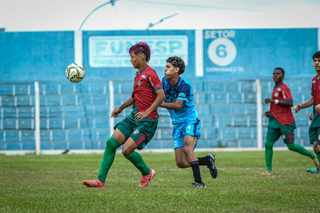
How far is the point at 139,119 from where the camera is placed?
6508 millimetres

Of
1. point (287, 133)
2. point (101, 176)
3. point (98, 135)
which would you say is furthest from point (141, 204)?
point (98, 135)

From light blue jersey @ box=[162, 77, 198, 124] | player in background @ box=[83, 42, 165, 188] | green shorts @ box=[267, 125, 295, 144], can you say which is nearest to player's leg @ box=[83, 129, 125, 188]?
player in background @ box=[83, 42, 165, 188]

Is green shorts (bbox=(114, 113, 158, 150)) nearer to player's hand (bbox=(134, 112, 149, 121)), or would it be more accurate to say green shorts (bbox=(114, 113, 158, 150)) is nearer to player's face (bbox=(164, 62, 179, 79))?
player's hand (bbox=(134, 112, 149, 121))

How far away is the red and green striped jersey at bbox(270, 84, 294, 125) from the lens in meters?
9.77

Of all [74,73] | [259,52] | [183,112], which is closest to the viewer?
[183,112]

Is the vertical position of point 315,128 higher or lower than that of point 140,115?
lower

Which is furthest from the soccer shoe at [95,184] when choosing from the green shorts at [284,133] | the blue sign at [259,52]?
the blue sign at [259,52]

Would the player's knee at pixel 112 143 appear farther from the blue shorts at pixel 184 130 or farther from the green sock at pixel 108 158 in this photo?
the blue shorts at pixel 184 130

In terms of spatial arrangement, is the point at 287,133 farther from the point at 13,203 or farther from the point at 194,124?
the point at 13,203

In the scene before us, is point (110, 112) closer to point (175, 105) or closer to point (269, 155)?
point (269, 155)

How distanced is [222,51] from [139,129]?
16.7 metres

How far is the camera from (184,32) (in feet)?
74.9

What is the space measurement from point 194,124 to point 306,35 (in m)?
17.5

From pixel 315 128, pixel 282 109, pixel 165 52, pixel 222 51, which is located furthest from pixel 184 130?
pixel 222 51
